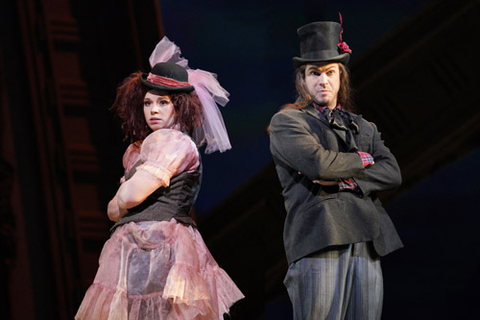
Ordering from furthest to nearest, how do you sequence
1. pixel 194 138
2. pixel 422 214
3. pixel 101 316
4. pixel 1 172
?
1. pixel 1 172
2. pixel 422 214
3. pixel 194 138
4. pixel 101 316

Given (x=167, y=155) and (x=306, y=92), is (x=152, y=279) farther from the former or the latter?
(x=306, y=92)

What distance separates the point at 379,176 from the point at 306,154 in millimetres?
300

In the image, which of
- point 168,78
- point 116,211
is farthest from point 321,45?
point 116,211

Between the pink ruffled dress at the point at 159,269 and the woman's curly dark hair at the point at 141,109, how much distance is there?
0.15 meters

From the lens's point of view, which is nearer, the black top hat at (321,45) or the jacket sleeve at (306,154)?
the jacket sleeve at (306,154)

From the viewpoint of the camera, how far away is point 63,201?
422cm

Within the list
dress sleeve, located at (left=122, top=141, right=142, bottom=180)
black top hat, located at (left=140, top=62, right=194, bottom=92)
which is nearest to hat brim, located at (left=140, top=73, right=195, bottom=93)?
black top hat, located at (left=140, top=62, right=194, bottom=92)

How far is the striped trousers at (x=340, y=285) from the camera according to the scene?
8.89 ft

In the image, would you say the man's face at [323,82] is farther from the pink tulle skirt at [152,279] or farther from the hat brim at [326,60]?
the pink tulle skirt at [152,279]

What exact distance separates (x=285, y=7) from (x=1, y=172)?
6.05 feet

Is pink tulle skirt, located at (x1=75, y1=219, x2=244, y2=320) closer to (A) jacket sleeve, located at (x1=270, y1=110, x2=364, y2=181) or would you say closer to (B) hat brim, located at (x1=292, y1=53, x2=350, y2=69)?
(A) jacket sleeve, located at (x1=270, y1=110, x2=364, y2=181)

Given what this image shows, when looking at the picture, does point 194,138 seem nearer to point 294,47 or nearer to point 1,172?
point 294,47

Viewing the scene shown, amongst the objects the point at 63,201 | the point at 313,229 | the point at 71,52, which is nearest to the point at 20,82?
the point at 71,52

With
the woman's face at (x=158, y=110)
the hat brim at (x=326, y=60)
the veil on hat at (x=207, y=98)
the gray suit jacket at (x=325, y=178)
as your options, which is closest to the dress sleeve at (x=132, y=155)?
the woman's face at (x=158, y=110)
